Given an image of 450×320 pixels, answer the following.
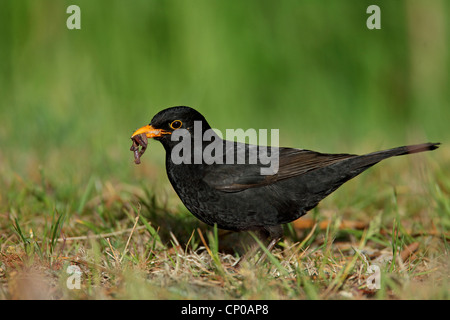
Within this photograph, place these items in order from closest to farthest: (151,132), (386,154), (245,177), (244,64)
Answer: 1. (386,154)
2. (245,177)
3. (151,132)
4. (244,64)

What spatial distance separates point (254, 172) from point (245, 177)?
0.09 meters

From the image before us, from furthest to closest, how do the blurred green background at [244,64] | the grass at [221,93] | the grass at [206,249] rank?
1. the blurred green background at [244,64]
2. the grass at [221,93]
3. the grass at [206,249]

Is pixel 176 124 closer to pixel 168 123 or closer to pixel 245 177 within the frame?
pixel 168 123

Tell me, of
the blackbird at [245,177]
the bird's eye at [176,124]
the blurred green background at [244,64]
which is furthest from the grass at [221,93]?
the bird's eye at [176,124]

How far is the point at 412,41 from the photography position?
8758 mm

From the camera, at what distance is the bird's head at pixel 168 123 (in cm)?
435

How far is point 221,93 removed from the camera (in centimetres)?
Result: 857

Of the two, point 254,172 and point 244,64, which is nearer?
point 254,172

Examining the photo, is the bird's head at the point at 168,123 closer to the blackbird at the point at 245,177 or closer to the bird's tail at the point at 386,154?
the blackbird at the point at 245,177

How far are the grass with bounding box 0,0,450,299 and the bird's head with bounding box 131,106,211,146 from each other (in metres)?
0.75

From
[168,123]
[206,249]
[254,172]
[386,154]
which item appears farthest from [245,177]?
[386,154]

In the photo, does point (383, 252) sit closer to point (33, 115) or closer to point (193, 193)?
point (193, 193)

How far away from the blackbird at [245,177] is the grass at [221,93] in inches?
27.6

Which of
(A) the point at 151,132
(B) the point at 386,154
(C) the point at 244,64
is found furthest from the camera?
(C) the point at 244,64
